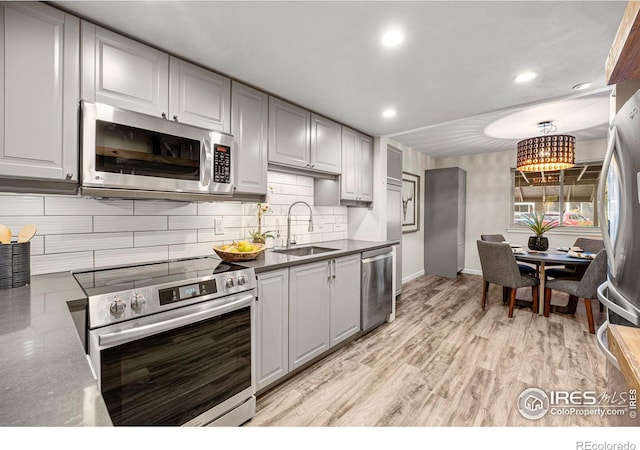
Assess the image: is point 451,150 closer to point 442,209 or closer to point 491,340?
point 442,209

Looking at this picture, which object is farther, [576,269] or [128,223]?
[576,269]

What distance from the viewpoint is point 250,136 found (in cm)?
220

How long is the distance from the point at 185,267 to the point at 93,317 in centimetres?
66

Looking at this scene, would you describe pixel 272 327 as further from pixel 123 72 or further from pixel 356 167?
pixel 356 167

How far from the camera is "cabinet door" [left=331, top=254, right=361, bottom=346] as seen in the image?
249 centimetres

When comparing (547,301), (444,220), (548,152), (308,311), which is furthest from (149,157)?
(444,220)

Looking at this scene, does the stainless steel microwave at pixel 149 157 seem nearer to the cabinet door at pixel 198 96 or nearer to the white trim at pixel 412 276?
the cabinet door at pixel 198 96

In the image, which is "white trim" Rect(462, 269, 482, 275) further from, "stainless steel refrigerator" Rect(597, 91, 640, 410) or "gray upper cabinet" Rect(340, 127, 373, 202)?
"stainless steel refrigerator" Rect(597, 91, 640, 410)

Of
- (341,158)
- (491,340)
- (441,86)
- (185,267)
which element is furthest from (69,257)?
(491,340)

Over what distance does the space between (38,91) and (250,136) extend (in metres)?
1.16

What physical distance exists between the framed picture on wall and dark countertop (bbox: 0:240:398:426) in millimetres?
4524

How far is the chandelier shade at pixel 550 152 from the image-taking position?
3.25 metres

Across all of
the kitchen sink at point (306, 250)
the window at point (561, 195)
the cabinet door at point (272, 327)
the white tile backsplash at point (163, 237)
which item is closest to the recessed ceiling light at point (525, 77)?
the kitchen sink at point (306, 250)

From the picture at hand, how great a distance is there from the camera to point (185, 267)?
5.98 ft
